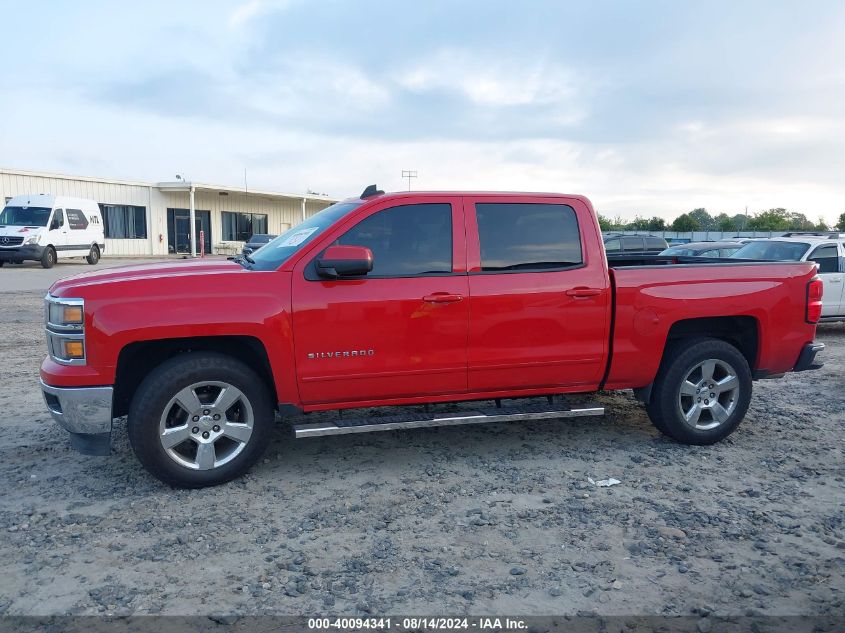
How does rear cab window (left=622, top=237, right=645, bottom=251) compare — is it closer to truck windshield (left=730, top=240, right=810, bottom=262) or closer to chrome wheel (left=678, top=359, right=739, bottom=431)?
truck windshield (left=730, top=240, right=810, bottom=262)

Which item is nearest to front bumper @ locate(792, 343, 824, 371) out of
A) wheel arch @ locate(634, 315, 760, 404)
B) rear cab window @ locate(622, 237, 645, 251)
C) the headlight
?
wheel arch @ locate(634, 315, 760, 404)

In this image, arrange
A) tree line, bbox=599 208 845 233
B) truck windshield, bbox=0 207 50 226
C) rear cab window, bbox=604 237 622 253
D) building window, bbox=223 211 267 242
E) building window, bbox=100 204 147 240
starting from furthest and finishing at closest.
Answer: tree line, bbox=599 208 845 233 < building window, bbox=223 211 267 242 < building window, bbox=100 204 147 240 < truck windshield, bbox=0 207 50 226 < rear cab window, bbox=604 237 622 253

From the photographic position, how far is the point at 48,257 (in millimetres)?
23188

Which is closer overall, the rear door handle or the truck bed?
the rear door handle

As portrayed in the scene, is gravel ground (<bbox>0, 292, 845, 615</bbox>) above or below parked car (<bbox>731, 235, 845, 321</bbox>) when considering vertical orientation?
below

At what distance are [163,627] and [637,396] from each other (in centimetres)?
387

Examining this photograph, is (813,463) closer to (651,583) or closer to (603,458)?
(603,458)

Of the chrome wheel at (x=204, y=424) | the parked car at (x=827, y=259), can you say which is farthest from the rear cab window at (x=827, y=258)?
the chrome wheel at (x=204, y=424)

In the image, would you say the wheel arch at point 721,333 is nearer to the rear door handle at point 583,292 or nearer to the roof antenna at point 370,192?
the rear door handle at point 583,292

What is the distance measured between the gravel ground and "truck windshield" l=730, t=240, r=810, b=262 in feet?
19.4

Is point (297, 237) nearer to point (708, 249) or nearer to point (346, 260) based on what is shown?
point (346, 260)

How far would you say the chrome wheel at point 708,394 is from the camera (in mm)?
5203

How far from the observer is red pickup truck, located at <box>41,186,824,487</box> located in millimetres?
4125

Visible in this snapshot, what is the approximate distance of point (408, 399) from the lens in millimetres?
4672
